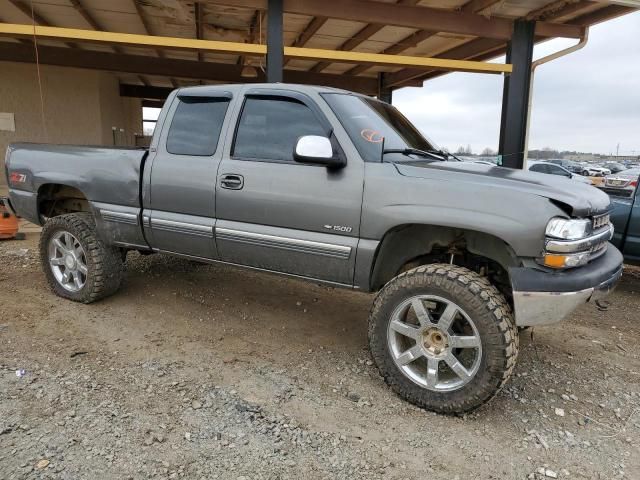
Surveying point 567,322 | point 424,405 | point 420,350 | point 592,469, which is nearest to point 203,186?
point 420,350

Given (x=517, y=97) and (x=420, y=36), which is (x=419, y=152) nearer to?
(x=517, y=97)

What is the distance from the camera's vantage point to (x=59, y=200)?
4957mm

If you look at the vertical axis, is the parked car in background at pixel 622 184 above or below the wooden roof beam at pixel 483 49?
below

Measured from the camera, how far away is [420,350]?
2.99 metres

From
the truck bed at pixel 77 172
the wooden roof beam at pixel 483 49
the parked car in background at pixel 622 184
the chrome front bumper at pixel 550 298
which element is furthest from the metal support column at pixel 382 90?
the chrome front bumper at pixel 550 298

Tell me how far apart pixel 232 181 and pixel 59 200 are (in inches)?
97.9

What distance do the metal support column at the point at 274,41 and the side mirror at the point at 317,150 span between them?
440cm

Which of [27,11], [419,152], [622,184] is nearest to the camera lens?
[419,152]

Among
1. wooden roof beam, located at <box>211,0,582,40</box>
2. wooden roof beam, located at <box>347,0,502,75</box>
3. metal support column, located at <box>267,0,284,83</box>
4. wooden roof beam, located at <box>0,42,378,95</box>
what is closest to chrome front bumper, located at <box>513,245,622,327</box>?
metal support column, located at <box>267,0,284,83</box>

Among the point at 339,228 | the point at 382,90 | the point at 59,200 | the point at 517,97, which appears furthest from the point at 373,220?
the point at 382,90

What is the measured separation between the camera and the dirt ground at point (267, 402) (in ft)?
7.97

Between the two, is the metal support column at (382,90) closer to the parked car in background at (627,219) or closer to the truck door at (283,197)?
the parked car in background at (627,219)

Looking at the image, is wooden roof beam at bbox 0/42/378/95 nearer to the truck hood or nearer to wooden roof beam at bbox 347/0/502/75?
wooden roof beam at bbox 347/0/502/75

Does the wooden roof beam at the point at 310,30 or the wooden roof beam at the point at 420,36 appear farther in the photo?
the wooden roof beam at the point at 310,30
